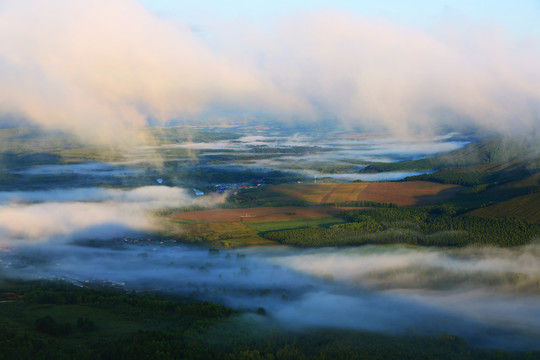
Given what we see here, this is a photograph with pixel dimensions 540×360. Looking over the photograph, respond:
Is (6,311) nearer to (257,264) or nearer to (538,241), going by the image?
(257,264)

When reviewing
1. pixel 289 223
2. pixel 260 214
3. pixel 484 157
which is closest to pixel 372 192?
pixel 260 214

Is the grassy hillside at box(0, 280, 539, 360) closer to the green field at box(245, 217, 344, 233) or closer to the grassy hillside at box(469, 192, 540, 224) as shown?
the green field at box(245, 217, 344, 233)

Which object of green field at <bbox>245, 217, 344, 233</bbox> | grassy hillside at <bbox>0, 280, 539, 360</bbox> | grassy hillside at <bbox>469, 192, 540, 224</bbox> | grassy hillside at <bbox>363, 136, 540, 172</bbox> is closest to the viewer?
grassy hillside at <bbox>0, 280, 539, 360</bbox>

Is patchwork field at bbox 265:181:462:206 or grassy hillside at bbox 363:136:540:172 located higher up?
grassy hillside at bbox 363:136:540:172

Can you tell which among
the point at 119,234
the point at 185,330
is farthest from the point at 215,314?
the point at 119,234

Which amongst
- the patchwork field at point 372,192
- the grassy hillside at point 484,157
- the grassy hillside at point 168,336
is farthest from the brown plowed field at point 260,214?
the grassy hillside at point 484,157

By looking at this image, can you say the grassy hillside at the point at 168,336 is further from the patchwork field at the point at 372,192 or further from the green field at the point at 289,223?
the patchwork field at the point at 372,192

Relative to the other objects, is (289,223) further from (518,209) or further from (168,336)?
(168,336)

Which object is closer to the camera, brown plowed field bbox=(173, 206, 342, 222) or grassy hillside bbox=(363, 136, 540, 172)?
brown plowed field bbox=(173, 206, 342, 222)

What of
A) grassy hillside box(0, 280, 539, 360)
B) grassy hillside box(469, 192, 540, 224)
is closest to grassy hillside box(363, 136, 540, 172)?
grassy hillside box(469, 192, 540, 224)

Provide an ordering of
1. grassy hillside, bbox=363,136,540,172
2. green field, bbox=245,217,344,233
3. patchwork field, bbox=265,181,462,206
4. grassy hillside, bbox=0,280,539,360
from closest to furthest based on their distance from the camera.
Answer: grassy hillside, bbox=0,280,539,360, green field, bbox=245,217,344,233, patchwork field, bbox=265,181,462,206, grassy hillside, bbox=363,136,540,172
